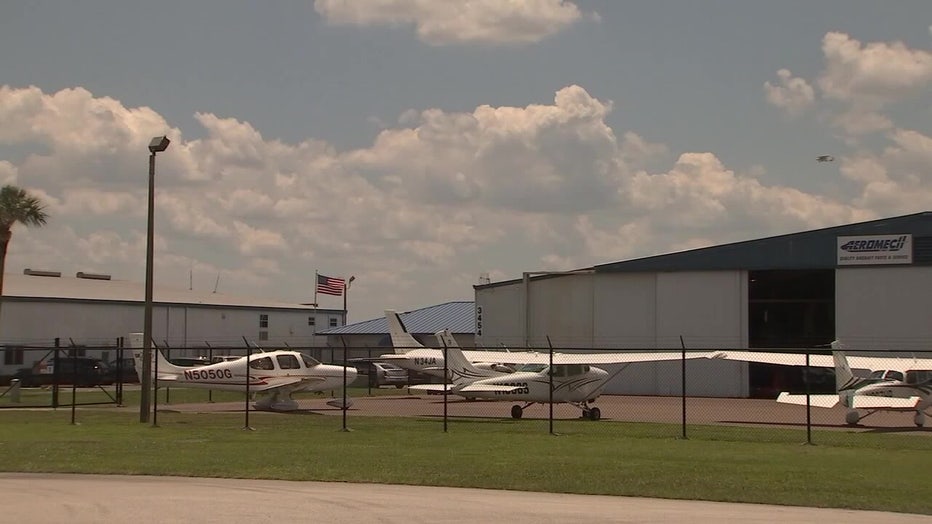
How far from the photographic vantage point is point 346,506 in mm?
12906

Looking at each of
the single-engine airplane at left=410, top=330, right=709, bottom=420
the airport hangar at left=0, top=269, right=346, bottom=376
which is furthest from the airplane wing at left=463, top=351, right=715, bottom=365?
the airport hangar at left=0, top=269, right=346, bottom=376

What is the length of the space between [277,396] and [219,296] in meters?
54.1

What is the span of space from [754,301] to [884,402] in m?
21.7

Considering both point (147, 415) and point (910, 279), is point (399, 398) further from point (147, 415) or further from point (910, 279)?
point (910, 279)

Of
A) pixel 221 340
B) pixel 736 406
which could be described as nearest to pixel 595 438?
pixel 736 406

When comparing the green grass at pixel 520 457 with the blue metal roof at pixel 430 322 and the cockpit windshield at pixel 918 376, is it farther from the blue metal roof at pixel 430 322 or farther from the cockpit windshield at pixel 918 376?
the blue metal roof at pixel 430 322

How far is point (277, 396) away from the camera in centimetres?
3512

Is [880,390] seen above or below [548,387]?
above

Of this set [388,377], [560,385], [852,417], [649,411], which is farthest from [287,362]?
[388,377]

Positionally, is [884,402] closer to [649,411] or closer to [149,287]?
[649,411]

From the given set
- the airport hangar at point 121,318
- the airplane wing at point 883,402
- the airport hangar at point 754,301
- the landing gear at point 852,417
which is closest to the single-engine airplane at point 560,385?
the landing gear at point 852,417

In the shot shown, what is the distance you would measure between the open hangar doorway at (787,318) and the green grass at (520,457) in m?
22.8

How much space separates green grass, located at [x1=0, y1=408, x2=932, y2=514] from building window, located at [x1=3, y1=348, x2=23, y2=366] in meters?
34.9

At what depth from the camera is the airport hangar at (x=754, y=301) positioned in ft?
149
